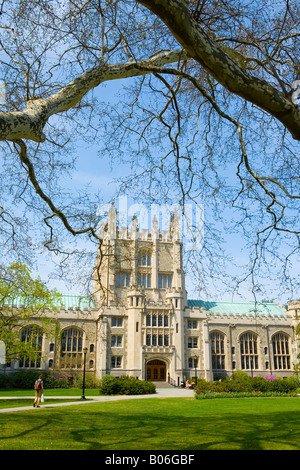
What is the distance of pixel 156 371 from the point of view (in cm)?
4059

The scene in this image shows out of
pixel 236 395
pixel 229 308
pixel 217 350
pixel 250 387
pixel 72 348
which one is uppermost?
pixel 229 308

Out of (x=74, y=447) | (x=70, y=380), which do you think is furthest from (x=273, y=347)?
(x=74, y=447)

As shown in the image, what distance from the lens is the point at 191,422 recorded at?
11031 millimetres

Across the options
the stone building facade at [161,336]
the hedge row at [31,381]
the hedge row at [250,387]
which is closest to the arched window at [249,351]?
the stone building facade at [161,336]

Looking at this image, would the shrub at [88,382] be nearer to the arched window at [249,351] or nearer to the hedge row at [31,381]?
the hedge row at [31,381]

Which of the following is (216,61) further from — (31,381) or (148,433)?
(31,381)

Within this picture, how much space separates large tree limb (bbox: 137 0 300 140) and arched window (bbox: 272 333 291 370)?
1828 inches

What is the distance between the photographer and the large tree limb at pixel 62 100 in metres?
4.77

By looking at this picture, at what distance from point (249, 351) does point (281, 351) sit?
4.19m

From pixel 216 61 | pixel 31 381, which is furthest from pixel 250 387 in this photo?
pixel 216 61

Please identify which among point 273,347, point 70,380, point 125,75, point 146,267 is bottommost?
point 70,380

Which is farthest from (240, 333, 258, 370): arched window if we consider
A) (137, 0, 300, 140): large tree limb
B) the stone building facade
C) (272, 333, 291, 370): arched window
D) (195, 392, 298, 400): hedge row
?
(137, 0, 300, 140): large tree limb
